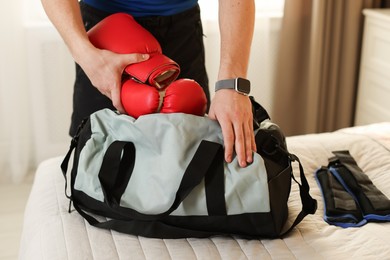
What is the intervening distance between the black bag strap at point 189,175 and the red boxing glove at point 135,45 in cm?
19

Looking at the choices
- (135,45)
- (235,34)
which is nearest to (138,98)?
(135,45)

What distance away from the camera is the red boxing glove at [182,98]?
1.42 m

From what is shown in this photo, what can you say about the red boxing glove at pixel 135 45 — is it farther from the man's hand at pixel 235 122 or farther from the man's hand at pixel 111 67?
the man's hand at pixel 235 122

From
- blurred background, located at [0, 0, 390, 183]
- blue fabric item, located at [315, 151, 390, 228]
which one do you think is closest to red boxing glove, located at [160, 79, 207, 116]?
blue fabric item, located at [315, 151, 390, 228]

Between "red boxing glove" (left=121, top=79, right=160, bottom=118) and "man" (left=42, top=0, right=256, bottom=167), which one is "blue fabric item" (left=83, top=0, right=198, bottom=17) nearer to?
"man" (left=42, top=0, right=256, bottom=167)

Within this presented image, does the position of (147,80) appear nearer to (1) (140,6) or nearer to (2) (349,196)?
(1) (140,6)

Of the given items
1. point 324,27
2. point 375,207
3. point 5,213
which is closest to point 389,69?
point 324,27

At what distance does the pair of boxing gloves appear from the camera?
143 cm

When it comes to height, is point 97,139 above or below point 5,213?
above

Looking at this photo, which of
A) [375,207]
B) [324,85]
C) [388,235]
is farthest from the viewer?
[324,85]

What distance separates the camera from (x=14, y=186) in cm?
292

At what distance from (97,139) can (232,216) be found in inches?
15.1

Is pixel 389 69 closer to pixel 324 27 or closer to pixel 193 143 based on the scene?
pixel 324 27

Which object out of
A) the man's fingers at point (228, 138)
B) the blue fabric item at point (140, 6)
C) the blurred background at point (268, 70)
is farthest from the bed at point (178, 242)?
the blurred background at point (268, 70)
